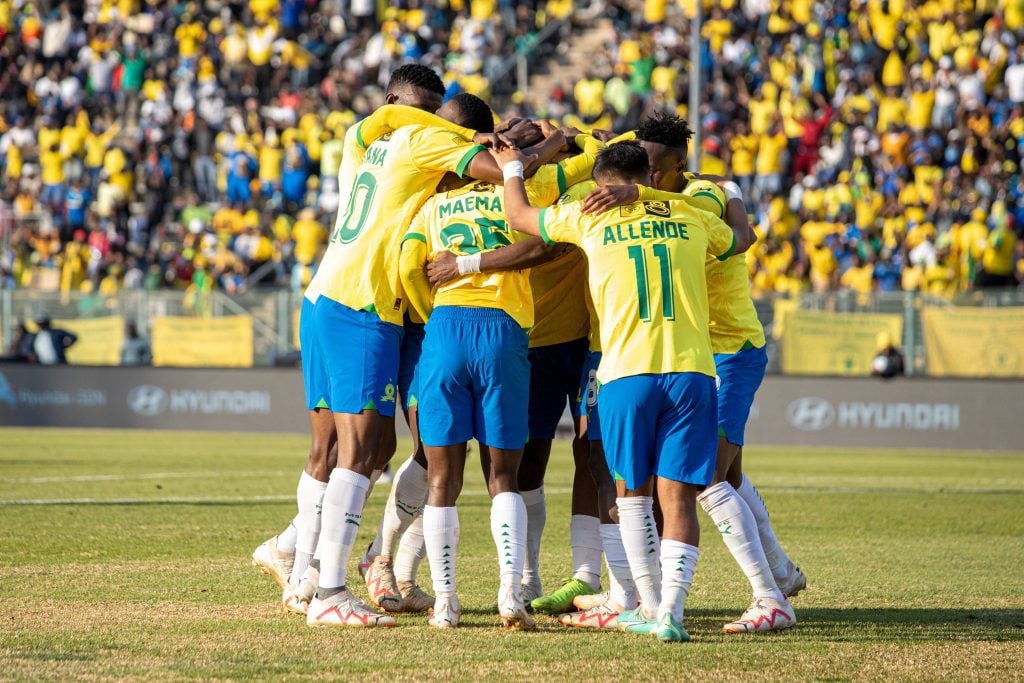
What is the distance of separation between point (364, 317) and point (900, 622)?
9.61 ft

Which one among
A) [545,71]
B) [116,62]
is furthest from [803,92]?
[116,62]

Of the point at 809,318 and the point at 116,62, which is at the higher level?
the point at 116,62

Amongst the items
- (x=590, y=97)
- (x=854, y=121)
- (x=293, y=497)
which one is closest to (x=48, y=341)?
(x=590, y=97)

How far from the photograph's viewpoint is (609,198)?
6723 millimetres

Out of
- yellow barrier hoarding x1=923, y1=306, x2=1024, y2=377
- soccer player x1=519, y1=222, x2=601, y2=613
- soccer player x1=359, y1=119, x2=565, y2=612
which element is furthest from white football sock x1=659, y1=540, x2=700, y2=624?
yellow barrier hoarding x1=923, y1=306, x2=1024, y2=377

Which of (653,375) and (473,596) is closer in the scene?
(653,375)

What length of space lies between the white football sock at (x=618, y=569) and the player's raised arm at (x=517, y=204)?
1.54 m

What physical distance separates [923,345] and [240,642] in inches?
665

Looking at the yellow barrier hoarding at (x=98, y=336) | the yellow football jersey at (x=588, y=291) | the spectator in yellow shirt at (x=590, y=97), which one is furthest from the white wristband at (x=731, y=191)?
the spectator in yellow shirt at (x=590, y=97)

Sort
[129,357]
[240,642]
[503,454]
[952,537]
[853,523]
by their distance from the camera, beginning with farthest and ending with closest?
[129,357], [853,523], [952,537], [503,454], [240,642]

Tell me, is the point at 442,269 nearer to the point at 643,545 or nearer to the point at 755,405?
the point at 643,545

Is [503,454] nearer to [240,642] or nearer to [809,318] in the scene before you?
[240,642]

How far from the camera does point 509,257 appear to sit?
274 inches

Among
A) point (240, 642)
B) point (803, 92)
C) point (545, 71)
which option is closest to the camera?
point (240, 642)
